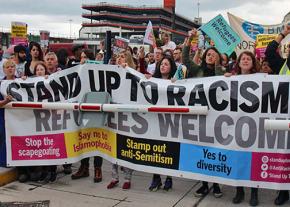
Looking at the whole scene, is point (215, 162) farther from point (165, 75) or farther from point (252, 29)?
point (252, 29)

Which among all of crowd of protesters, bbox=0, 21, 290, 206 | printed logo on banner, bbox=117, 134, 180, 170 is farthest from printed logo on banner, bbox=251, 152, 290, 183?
printed logo on banner, bbox=117, 134, 180, 170

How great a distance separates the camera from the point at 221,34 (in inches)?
294

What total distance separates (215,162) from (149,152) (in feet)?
3.00

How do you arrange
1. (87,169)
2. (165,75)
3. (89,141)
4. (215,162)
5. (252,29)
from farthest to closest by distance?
(252,29) < (87,169) < (89,141) < (165,75) < (215,162)

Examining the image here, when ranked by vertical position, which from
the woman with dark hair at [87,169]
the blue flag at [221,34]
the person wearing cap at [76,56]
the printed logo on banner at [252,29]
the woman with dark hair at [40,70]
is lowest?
the woman with dark hair at [87,169]

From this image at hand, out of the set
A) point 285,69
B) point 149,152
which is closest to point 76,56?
point 149,152

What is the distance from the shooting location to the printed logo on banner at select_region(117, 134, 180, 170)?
18.4 feet

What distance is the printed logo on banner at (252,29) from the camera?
31.8 feet

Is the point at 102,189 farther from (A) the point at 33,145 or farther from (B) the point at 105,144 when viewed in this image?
(A) the point at 33,145

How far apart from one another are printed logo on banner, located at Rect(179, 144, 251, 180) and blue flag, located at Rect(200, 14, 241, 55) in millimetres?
2566

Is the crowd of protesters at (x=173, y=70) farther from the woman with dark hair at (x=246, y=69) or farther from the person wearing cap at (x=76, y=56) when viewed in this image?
the person wearing cap at (x=76, y=56)

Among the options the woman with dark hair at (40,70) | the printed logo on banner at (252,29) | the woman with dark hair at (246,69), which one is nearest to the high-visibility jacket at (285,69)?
the woman with dark hair at (246,69)

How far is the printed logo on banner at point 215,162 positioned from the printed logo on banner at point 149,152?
124 mm

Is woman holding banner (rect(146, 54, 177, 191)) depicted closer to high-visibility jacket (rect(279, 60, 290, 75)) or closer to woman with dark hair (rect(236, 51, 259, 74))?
woman with dark hair (rect(236, 51, 259, 74))
